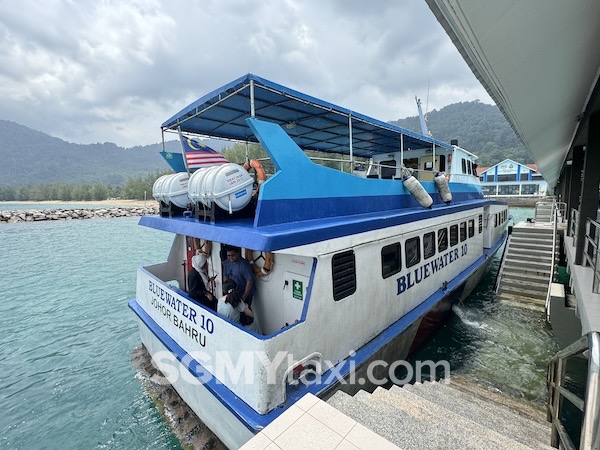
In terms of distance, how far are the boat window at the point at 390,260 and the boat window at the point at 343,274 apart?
85 centimetres

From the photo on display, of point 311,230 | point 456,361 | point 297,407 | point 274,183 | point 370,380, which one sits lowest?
point 456,361

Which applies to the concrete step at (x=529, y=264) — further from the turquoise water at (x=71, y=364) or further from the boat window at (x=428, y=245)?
the turquoise water at (x=71, y=364)

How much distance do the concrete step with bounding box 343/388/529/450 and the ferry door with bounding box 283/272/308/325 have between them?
4.41 ft

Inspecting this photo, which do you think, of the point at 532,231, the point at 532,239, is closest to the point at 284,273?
the point at 532,239

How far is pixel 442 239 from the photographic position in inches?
268

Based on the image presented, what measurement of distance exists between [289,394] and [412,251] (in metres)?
3.45

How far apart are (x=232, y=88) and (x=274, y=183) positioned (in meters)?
1.46

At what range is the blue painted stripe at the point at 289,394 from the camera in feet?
9.80

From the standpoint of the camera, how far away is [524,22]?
2.71m

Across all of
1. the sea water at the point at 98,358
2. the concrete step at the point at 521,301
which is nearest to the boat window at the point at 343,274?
the sea water at the point at 98,358

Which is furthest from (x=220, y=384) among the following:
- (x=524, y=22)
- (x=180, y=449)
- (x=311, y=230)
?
(x=524, y=22)

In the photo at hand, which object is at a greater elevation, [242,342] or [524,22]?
[524,22]

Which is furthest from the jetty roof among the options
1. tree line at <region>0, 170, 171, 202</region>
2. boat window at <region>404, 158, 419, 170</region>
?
tree line at <region>0, 170, 171, 202</region>

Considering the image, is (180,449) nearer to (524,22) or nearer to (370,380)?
(370,380)
